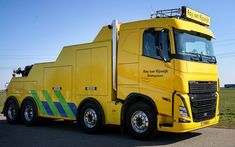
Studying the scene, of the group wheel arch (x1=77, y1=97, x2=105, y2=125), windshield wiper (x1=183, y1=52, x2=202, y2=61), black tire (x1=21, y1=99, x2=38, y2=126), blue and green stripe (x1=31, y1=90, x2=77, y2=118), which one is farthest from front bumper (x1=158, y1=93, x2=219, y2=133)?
black tire (x1=21, y1=99, x2=38, y2=126)

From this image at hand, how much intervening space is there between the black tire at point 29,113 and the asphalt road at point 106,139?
5.59 feet

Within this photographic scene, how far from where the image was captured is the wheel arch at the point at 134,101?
9.81 meters

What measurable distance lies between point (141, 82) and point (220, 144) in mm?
2800

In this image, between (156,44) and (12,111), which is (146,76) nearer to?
(156,44)

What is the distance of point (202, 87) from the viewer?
999 cm

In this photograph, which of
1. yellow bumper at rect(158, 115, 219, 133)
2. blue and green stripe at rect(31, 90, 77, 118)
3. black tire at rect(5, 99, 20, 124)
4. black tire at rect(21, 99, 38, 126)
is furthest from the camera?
black tire at rect(5, 99, 20, 124)

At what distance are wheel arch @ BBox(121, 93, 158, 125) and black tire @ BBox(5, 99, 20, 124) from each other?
21.0 feet

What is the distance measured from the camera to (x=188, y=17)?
10.4 m

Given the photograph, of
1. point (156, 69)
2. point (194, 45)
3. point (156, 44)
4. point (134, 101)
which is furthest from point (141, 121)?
point (194, 45)

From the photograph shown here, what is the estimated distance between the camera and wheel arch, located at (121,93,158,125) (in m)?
9.81

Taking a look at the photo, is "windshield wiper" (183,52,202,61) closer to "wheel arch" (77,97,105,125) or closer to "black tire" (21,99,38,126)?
"wheel arch" (77,97,105,125)

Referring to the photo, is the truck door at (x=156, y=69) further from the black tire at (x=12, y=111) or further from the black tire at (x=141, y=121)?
the black tire at (x=12, y=111)

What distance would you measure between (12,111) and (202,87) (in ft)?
30.0

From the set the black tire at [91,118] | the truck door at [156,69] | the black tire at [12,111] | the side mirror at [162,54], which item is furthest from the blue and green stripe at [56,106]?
the side mirror at [162,54]
